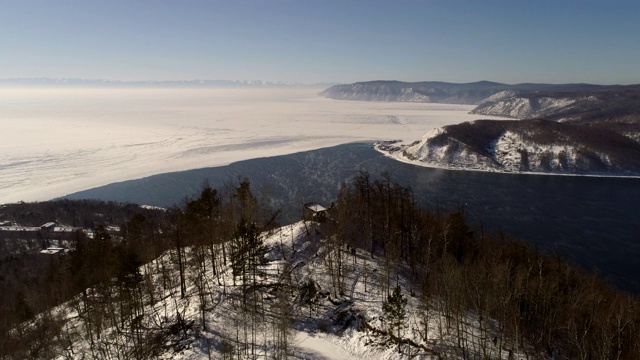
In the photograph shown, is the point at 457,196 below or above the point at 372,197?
below

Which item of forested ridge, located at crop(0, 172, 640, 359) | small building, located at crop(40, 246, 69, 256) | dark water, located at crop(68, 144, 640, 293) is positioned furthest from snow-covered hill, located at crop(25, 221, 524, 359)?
small building, located at crop(40, 246, 69, 256)

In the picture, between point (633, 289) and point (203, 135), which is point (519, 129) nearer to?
point (633, 289)

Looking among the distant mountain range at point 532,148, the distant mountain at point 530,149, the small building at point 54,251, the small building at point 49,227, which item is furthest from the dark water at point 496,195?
the small building at point 54,251

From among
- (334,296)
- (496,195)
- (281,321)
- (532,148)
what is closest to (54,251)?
(334,296)

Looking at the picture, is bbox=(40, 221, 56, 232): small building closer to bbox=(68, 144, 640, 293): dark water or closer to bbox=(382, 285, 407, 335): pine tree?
bbox=(68, 144, 640, 293): dark water

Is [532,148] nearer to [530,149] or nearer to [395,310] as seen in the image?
[530,149]

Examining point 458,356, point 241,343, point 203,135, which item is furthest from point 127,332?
point 203,135

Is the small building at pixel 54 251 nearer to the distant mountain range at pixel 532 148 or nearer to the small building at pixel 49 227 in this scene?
the small building at pixel 49 227
